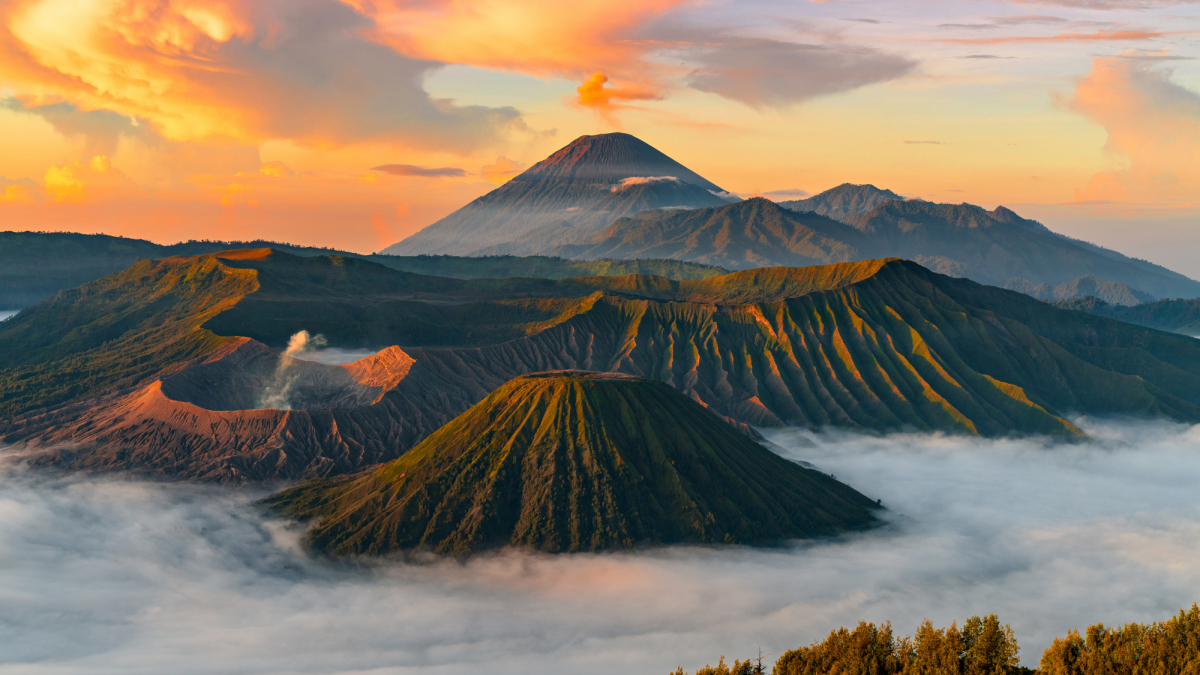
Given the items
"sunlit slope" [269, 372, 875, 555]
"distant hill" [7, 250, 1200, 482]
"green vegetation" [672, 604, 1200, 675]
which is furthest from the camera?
→ "distant hill" [7, 250, 1200, 482]

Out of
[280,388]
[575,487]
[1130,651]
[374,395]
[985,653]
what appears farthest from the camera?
[280,388]

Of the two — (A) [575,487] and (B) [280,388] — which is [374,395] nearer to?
(B) [280,388]

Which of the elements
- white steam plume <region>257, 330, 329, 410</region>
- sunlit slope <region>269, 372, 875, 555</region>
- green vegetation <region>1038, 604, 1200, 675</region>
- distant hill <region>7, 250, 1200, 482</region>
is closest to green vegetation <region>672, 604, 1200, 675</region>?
green vegetation <region>1038, 604, 1200, 675</region>

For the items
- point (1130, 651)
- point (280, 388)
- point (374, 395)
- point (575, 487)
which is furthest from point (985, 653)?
point (280, 388)

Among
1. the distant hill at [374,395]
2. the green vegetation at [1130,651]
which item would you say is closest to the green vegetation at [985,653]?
the green vegetation at [1130,651]

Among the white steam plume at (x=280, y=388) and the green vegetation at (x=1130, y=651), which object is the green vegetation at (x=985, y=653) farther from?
the white steam plume at (x=280, y=388)

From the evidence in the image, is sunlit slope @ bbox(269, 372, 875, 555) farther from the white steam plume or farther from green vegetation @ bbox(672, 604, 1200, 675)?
the white steam plume
